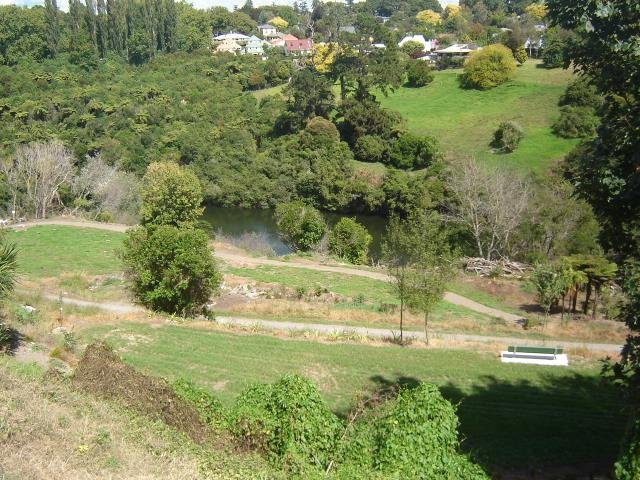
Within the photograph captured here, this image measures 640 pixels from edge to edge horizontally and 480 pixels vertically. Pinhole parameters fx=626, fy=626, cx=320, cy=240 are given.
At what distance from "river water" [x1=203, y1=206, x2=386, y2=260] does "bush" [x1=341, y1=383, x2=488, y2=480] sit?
30.0 meters

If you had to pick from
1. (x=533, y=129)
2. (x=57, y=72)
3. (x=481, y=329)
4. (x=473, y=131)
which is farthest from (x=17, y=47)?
(x=481, y=329)

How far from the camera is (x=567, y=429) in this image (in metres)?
11.5

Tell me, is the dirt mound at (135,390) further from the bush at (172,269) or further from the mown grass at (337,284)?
the mown grass at (337,284)

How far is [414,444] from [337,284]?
53.6ft

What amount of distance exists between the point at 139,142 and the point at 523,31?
135 ft

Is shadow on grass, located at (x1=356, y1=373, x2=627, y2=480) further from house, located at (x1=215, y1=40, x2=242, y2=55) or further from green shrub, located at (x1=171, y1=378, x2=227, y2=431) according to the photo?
house, located at (x1=215, y1=40, x2=242, y2=55)

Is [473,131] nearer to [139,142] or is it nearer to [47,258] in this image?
[139,142]

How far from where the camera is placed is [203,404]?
9539 mm

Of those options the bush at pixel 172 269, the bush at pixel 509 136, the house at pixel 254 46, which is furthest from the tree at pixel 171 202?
the house at pixel 254 46

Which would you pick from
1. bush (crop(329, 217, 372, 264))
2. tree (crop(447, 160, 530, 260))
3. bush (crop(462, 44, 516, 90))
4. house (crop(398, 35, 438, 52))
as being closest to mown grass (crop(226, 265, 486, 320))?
bush (crop(329, 217, 372, 264))

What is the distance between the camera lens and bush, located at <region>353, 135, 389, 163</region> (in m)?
51.0

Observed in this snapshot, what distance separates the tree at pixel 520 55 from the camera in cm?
6306

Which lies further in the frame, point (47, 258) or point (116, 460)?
point (47, 258)

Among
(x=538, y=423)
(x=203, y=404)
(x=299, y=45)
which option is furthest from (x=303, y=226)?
(x=299, y=45)
